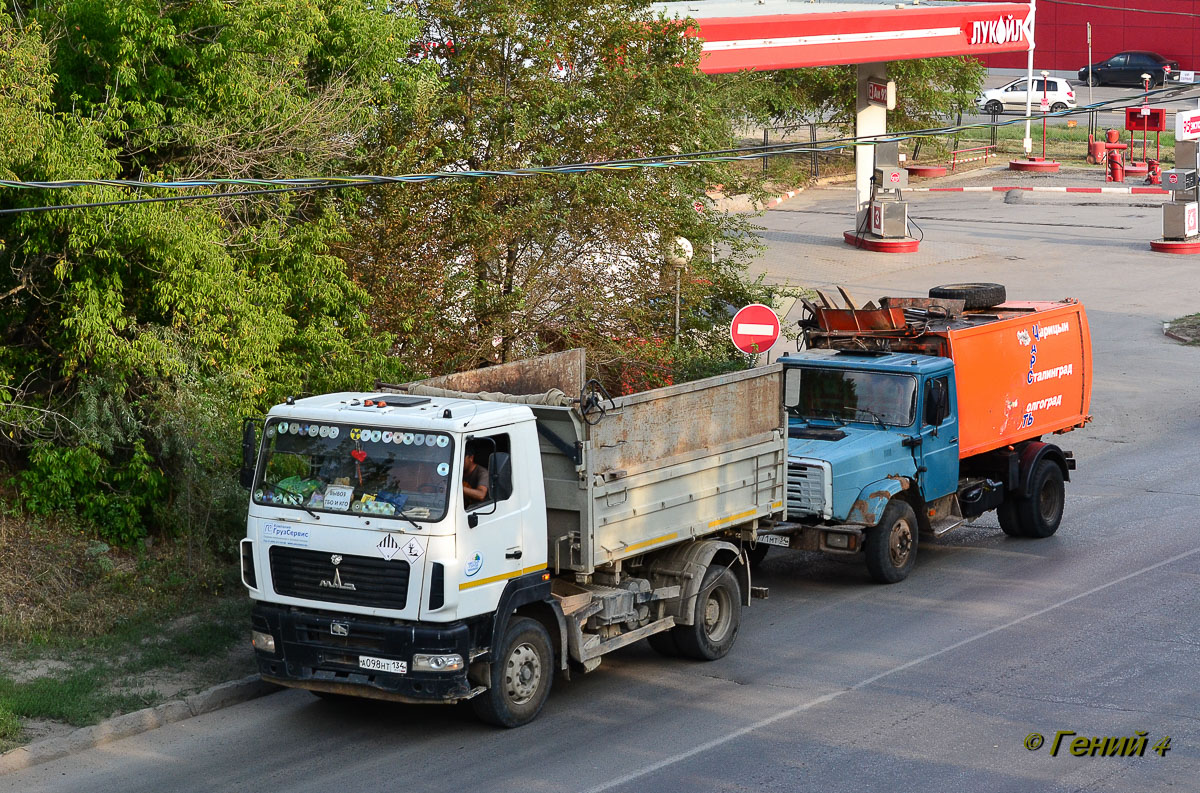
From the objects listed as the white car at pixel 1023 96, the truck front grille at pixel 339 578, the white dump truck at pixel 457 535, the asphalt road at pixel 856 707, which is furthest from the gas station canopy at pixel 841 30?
the white car at pixel 1023 96

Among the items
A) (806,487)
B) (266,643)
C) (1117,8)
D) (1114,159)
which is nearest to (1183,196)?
(1114,159)

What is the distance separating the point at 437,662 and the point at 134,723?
248 cm

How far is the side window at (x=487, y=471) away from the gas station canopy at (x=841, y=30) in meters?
19.7

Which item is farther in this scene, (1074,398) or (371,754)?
(1074,398)

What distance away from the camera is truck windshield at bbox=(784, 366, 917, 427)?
47.1 ft

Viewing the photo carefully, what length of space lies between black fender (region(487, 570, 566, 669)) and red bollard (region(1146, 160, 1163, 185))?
41424 millimetres

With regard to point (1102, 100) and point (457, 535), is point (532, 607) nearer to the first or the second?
point (457, 535)

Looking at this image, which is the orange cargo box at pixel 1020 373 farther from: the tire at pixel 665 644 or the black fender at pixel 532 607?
the black fender at pixel 532 607

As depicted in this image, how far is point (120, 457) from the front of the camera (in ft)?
43.7

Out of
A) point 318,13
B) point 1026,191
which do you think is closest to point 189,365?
point 318,13

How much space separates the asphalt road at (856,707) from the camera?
9.16m

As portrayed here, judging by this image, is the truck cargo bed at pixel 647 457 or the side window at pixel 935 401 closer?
the truck cargo bed at pixel 647 457

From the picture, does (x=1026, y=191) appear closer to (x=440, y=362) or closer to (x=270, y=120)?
(x=440, y=362)

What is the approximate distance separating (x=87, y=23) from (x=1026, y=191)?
122 feet
